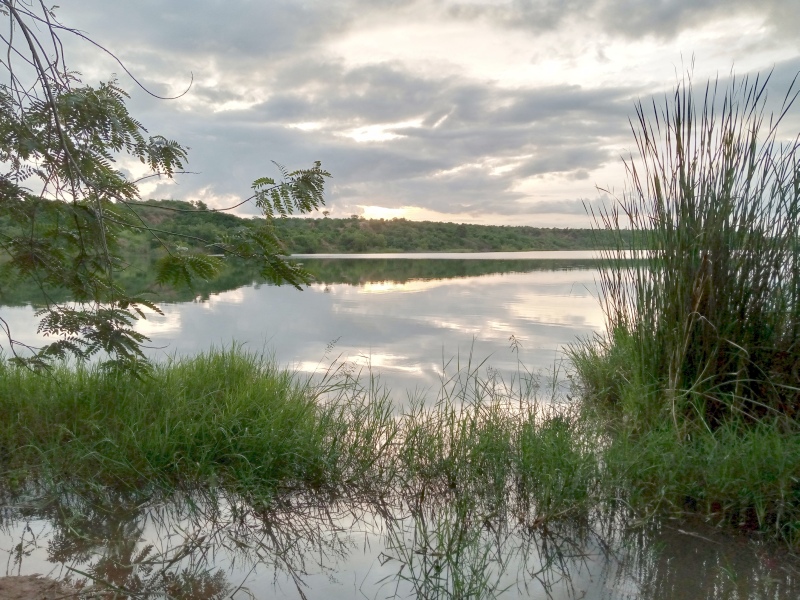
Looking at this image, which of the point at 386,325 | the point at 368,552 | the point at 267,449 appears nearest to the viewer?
the point at 368,552

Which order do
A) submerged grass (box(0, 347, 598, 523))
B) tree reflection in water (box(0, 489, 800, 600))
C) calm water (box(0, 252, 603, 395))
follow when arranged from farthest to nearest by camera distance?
calm water (box(0, 252, 603, 395)) < submerged grass (box(0, 347, 598, 523)) < tree reflection in water (box(0, 489, 800, 600))

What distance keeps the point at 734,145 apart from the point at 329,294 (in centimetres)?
875

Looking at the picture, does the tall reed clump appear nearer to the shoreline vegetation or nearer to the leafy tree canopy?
the shoreline vegetation

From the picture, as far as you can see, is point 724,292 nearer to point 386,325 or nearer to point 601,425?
point 601,425

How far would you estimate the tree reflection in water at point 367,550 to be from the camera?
7.00 ft

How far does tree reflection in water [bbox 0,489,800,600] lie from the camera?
7.00ft

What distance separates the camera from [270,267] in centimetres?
235

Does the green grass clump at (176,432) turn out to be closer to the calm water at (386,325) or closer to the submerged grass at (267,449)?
the submerged grass at (267,449)

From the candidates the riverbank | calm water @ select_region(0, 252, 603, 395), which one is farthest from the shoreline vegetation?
calm water @ select_region(0, 252, 603, 395)

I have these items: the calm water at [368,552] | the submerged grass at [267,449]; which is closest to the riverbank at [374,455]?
the submerged grass at [267,449]

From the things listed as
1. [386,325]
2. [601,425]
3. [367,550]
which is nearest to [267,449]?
[367,550]

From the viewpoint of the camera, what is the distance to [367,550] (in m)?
2.41

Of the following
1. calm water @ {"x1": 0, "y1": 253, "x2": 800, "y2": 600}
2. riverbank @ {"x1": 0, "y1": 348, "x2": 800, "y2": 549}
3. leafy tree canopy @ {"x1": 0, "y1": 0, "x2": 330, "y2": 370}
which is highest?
leafy tree canopy @ {"x1": 0, "y1": 0, "x2": 330, "y2": 370}

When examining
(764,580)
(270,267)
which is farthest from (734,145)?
(270,267)
